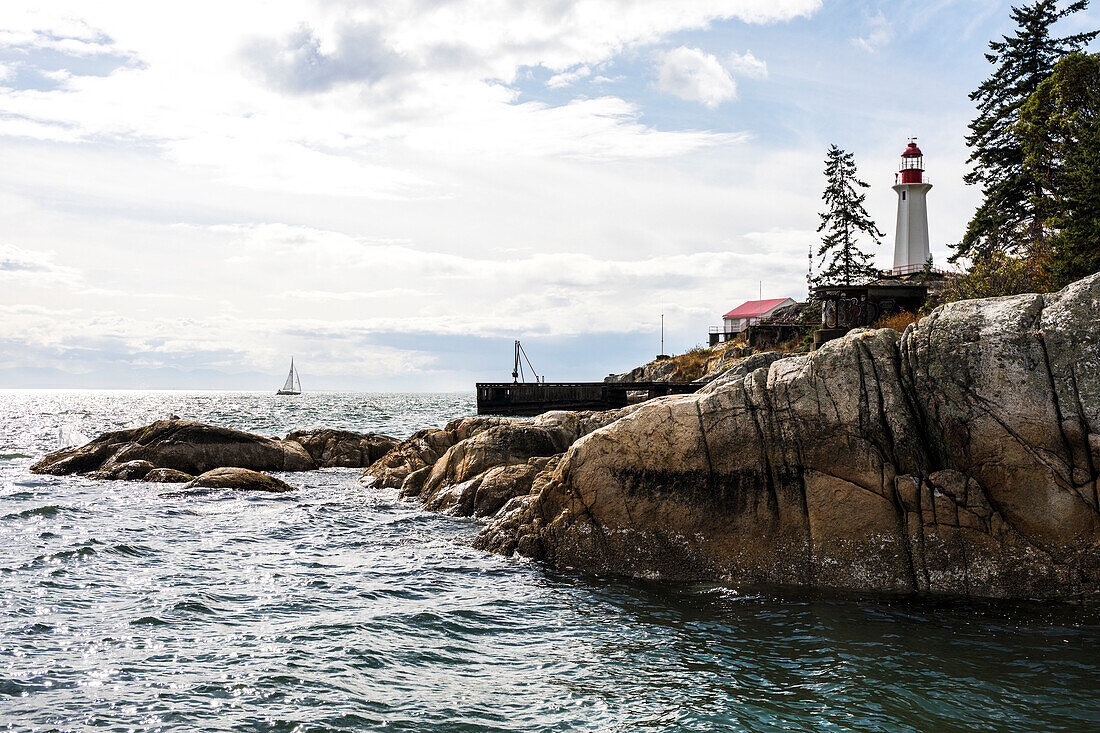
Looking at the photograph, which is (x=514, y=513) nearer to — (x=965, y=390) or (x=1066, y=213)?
(x=965, y=390)

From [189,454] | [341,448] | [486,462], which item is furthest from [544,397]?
[486,462]

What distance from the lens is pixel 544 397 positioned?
2218 inches

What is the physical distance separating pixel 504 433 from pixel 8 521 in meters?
13.3

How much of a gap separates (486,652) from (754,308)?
8878cm

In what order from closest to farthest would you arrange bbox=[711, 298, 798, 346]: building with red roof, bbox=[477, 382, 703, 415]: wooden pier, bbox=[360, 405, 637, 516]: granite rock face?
bbox=[360, 405, 637, 516]: granite rock face
bbox=[477, 382, 703, 415]: wooden pier
bbox=[711, 298, 798, 346]: building with red roof

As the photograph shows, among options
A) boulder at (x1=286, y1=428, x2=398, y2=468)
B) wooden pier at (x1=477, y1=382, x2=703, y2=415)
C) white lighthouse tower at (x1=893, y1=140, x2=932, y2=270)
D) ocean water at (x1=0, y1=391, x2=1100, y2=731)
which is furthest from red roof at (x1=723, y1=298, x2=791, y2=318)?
ocean water at (x1=0, y1=391, x2=1100, y2=731)

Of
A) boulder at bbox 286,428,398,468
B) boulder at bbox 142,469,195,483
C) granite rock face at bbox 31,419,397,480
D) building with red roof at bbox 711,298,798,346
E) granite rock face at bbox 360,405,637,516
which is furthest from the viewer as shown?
building with red roof at bbox 711,298,798,346

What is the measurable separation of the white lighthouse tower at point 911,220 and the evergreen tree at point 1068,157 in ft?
80.3

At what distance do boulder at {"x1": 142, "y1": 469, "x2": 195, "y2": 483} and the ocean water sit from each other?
10622 millimetres

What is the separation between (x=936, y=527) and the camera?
11.9 meters

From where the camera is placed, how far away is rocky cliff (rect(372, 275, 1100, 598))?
457 inches

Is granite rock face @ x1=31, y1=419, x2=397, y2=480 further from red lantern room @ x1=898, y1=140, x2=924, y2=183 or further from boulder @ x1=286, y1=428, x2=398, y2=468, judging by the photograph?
red lantern room @ x1=898, y1=140, x2=924, y2=183

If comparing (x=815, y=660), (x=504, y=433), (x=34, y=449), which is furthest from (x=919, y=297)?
(x=34, y=449)

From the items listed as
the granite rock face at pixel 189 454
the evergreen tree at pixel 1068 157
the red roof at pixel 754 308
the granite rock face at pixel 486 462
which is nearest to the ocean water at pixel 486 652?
the granite rock face at pixel 486 462
